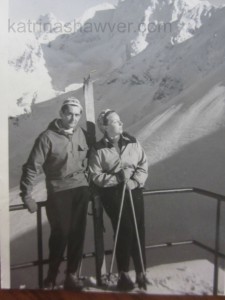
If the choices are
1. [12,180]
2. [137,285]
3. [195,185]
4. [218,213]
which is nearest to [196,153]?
[195,185]

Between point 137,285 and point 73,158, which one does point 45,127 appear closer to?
point 73,158

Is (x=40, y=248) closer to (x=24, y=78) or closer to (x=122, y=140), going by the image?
(x=122, y=140)

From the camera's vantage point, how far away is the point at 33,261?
2.05m

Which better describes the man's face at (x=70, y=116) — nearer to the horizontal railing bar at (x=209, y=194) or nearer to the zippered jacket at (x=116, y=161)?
the zippered jacket at (x=116, y=161)

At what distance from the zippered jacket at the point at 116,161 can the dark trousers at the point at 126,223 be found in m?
0.05

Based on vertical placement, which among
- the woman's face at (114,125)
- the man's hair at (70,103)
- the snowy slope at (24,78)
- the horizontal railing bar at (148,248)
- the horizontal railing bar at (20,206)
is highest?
the snowy slope at (24,78)

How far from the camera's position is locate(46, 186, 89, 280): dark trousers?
1.99 metres

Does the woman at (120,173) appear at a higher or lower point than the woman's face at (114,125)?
lower

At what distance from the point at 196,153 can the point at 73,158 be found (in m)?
0.55

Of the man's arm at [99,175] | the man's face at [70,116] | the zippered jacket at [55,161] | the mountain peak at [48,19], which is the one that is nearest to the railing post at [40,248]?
the zippered jacket at [55,161]

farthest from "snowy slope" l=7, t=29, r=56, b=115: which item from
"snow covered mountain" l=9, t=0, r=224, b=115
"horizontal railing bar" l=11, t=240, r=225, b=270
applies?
"horizontal railing bar" l=11, t=240, r=225, b=270

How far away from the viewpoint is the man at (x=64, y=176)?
197cm

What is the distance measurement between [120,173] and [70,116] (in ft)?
1.13

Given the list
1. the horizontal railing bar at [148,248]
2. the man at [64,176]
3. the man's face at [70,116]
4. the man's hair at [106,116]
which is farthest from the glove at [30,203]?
the man's hair at [106,116]
